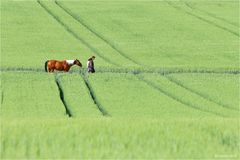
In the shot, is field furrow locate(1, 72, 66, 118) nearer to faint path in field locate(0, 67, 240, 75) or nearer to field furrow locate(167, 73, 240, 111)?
faint path in field locate(0, 67, 240, 75)

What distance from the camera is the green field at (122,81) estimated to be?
11.2 metres

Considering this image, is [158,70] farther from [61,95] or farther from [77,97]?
[77,97]

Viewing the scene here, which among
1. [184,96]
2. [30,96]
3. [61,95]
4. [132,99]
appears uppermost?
[30,96]

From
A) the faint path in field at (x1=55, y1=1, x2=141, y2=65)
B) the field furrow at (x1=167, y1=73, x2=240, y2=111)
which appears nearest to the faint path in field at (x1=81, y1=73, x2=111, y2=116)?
the field furrow at (x1=167, y1=73, x2=240, y2=111)

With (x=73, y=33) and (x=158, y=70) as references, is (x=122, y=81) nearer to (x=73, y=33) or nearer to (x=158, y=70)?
(x=158, y=70)

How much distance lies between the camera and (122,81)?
27172mm

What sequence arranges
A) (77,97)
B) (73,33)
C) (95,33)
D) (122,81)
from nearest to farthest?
(77,97) < (122,81) < (73,33) < (95,33)

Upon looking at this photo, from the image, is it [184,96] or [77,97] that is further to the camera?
[184,96]

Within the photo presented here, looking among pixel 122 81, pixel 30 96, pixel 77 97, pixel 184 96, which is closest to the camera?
pixel 30 96

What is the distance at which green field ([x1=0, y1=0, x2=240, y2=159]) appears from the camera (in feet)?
36.6

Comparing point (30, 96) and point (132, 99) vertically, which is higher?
point (30, 96)

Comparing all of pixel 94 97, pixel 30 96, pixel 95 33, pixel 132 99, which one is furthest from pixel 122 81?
pixel 95 33

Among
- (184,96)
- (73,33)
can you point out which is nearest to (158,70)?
(184,96)

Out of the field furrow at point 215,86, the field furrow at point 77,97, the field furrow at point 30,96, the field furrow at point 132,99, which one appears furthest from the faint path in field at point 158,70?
the field furrow at point 77,97
